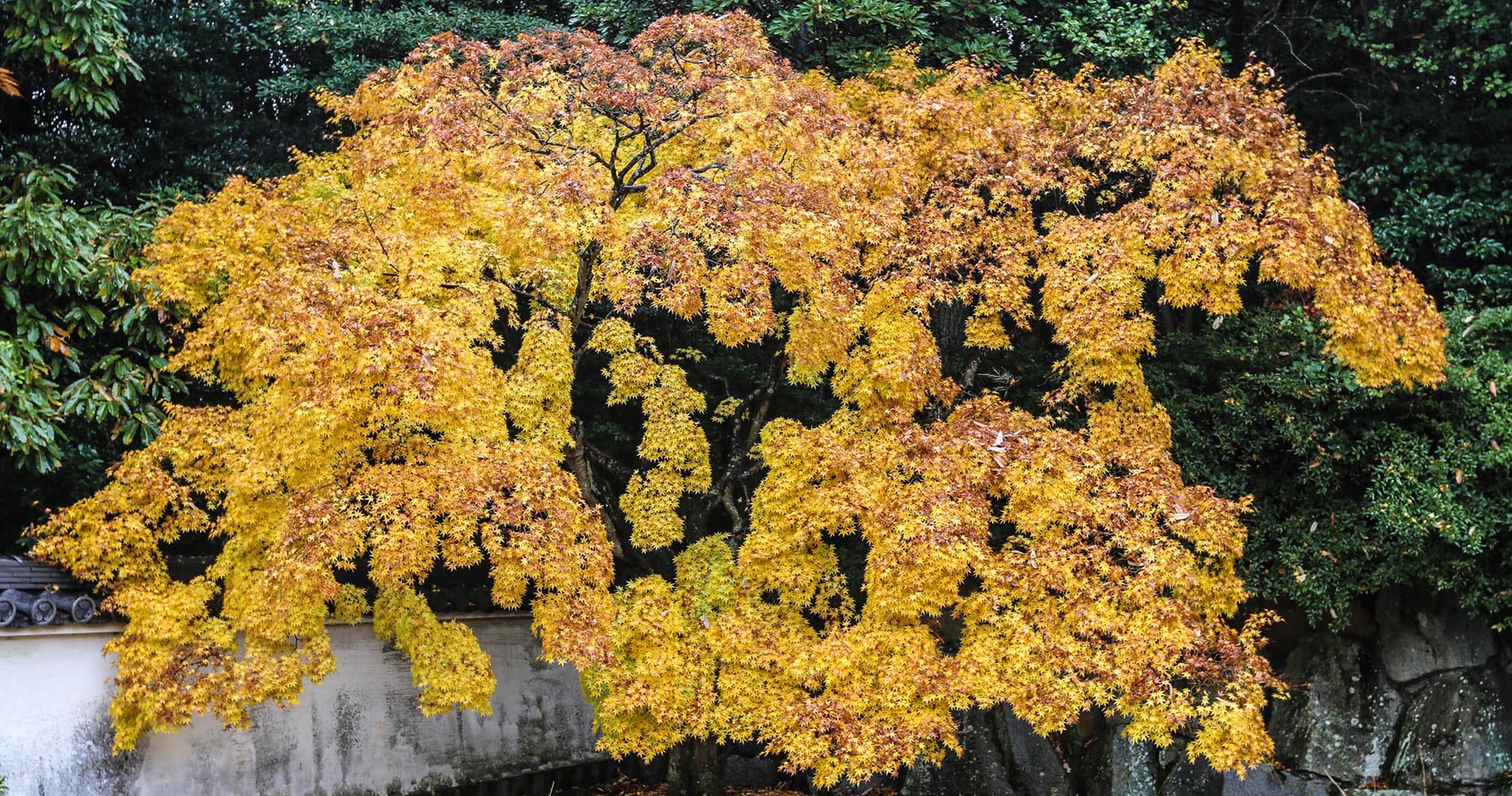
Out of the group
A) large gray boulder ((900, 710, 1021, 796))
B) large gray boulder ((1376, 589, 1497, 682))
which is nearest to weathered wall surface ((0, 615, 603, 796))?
large gray boulder ((900, 710, 1021, 796))

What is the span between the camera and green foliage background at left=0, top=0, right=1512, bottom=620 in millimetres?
9898

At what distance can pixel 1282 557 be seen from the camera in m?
10.4

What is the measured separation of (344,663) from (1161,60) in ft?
35.4

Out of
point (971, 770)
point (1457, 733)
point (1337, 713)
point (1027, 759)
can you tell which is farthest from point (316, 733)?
point (1457, 733)

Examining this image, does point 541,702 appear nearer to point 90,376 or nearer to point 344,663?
point 344,663

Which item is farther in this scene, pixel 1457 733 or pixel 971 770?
pixel 971 770

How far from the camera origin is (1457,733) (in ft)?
35.6

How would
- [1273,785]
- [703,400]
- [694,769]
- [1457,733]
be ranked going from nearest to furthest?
[1457,733], [703,400], [1273,785], [694,769]

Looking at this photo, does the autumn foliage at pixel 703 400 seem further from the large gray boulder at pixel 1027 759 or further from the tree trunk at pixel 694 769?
the large gray boulder at pixel 1027 759

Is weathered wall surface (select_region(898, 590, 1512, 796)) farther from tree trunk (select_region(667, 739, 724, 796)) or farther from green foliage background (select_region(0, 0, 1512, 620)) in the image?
tree trunk (select_region(667, 739, 724, 796))

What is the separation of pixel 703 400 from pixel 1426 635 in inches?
293

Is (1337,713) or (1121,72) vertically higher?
(1121,72)

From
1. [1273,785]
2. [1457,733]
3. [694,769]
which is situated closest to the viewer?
[1457,733]

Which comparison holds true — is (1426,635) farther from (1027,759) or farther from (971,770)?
(971,770)
